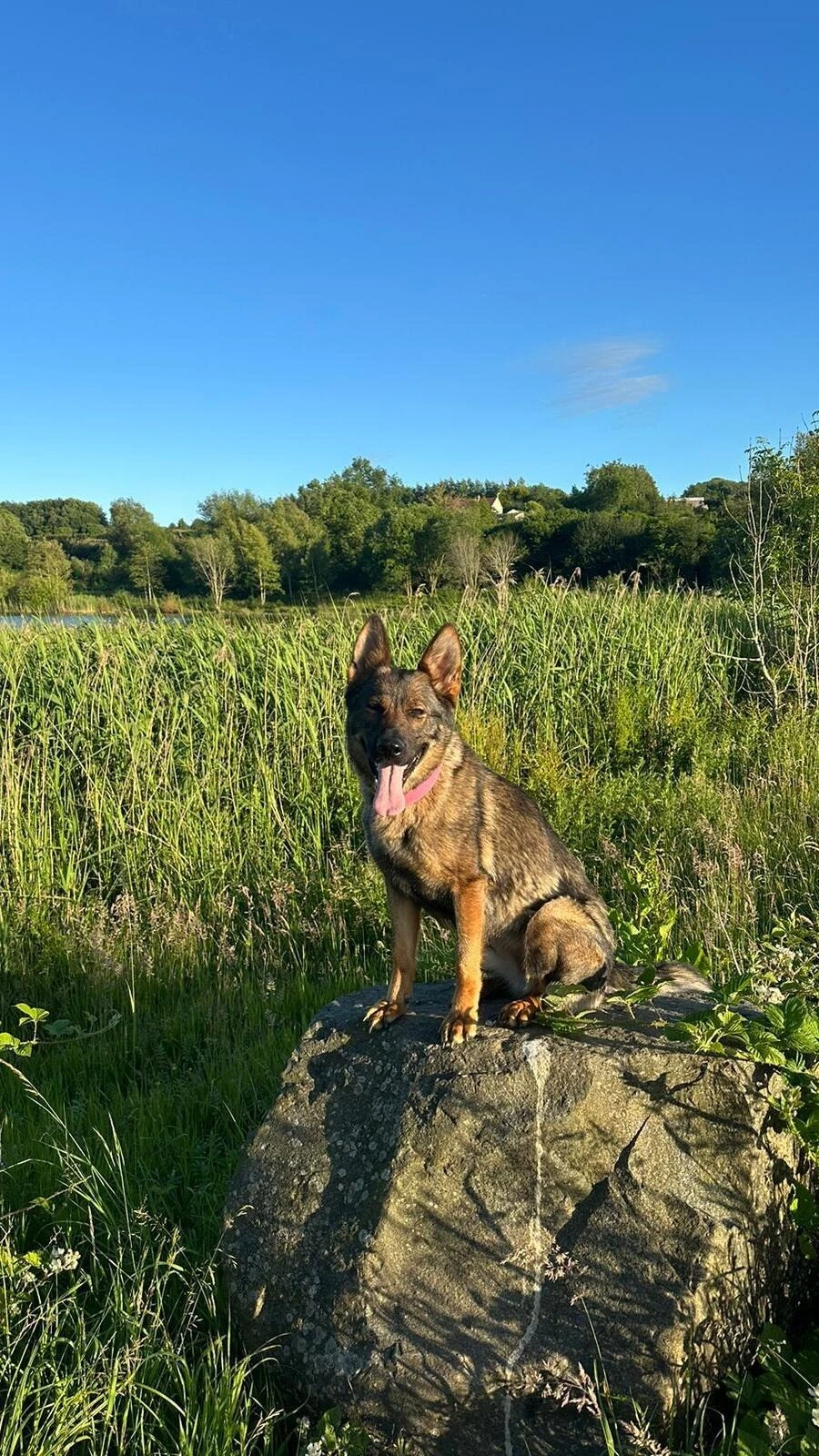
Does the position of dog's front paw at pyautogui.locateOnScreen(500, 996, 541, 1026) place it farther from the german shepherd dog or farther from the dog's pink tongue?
the dog's pink tongue

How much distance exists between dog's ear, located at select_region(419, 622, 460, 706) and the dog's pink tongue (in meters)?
0.56

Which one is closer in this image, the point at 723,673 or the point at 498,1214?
the point at 498,1214

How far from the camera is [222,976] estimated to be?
5430 mm

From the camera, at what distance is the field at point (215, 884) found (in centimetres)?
256

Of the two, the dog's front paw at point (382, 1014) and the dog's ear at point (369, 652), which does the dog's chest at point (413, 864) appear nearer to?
the dog's front paw at point (382, 1014)

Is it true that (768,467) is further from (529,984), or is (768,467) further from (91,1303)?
(91,1303)

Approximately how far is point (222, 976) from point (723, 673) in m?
7.82

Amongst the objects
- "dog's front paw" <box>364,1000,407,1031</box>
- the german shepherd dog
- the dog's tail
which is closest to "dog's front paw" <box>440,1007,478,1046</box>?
the german shepherd dog

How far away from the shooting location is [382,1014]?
2.95 metres

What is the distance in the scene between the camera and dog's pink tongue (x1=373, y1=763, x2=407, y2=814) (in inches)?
130

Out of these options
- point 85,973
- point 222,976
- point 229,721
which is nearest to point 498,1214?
point 222,976

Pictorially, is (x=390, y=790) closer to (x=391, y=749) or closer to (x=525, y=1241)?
(x=391, y=749)

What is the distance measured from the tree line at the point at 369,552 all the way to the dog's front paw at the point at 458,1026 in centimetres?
741

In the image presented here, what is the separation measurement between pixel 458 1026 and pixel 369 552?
13.4 meters
